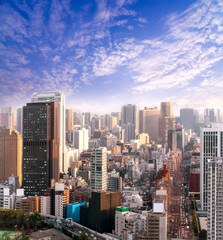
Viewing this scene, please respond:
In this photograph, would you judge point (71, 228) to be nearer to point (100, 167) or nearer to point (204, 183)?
point (100, 167)

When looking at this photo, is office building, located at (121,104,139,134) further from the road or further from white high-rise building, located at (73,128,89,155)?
the road

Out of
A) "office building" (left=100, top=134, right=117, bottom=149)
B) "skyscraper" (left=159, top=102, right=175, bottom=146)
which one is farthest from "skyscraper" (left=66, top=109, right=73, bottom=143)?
"skyscraper" (left=159, top=102, right=175, bottom=146)

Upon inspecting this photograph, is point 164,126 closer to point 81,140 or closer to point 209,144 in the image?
point 209,144

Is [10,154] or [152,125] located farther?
[152,125]

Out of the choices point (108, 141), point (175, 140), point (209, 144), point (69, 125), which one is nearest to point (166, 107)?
point (209, 144)

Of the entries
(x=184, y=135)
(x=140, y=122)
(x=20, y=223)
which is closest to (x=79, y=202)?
(x=20, y=223)
